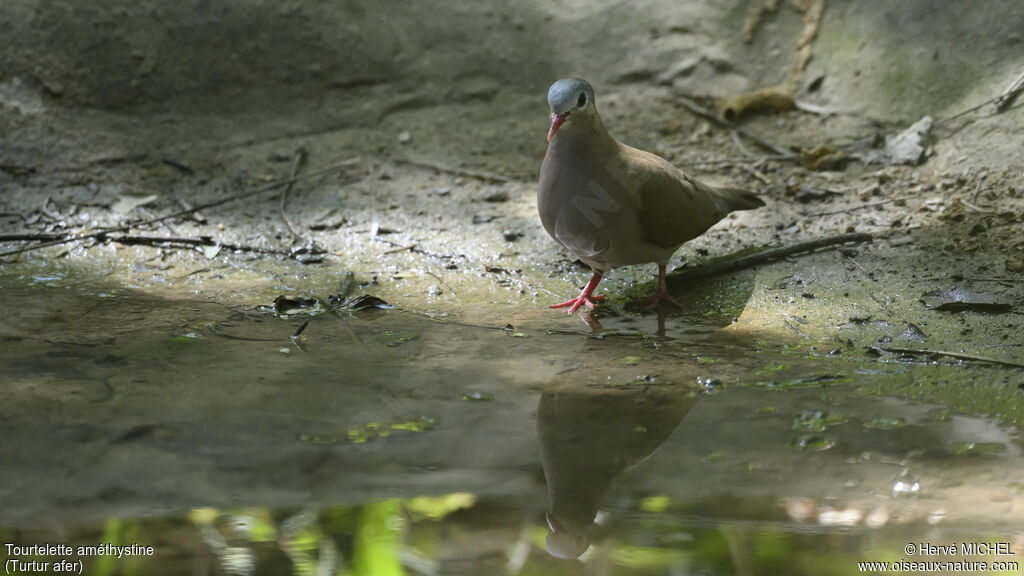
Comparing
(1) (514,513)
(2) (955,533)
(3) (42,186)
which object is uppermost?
(2) (955,533)

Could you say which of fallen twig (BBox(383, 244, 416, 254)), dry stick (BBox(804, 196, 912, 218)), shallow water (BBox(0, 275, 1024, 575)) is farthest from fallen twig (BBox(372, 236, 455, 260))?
dry stick (BBox(804, 196, 912, 218))

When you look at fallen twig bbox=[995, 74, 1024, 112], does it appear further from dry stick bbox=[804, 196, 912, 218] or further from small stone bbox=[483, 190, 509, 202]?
small stone bbox=[483, 190, 509, 202]

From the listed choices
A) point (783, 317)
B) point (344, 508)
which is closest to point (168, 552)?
point (344, 508)

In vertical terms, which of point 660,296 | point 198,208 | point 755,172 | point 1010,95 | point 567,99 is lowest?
point 198,208

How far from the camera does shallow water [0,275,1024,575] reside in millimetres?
2047

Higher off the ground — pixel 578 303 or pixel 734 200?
pixel 734 200

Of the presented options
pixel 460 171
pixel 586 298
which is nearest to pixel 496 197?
pixel 460 171

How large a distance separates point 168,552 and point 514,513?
0.82 meters

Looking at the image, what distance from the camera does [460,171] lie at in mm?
5492

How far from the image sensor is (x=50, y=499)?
2.21m

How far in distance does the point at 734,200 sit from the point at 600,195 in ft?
3.20

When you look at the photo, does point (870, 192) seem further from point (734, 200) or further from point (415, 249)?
point (415, 249)

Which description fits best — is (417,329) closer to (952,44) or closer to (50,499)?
(50,499)

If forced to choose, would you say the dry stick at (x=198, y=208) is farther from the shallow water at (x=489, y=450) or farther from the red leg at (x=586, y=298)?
the red leg at (x=586, y=298)
